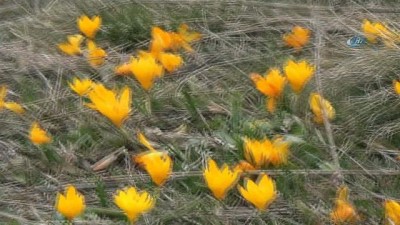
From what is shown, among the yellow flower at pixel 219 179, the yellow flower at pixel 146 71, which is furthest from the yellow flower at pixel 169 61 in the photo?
the yellow flower at pixel 219 179

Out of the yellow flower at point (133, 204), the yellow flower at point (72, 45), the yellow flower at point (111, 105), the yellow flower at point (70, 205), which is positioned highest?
the yellow flower at point (72, 45)

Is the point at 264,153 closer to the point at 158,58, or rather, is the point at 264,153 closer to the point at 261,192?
the point at 261,192

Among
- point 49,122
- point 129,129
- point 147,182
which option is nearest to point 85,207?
point 147,182

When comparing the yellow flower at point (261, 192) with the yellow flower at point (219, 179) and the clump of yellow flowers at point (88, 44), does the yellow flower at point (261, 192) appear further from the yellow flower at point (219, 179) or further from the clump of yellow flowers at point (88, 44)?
the clump of yellow flowers at point (88, 44)

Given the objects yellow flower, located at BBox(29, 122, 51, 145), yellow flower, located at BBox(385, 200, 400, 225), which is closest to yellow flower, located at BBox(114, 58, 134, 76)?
yellow flower, located at BBox(29, 122, 51, 145)

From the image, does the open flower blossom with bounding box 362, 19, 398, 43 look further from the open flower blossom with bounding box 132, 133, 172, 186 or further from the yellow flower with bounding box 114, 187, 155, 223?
the yellow flower with bounding box 114, 187, 155, 223

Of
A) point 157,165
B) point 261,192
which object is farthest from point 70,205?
point 261,192
